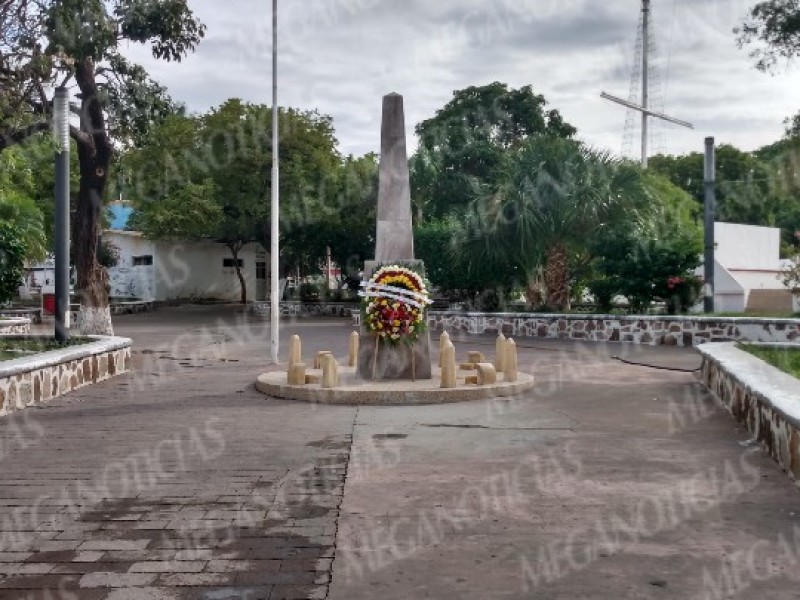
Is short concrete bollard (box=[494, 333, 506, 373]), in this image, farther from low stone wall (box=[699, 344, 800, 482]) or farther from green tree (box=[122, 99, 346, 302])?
green tree (box=[122, 99, 346, 302])

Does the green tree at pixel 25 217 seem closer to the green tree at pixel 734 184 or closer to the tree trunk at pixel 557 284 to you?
the tree trunk at pixel 557 284

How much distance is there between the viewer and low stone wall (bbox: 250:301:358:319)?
4078 cm

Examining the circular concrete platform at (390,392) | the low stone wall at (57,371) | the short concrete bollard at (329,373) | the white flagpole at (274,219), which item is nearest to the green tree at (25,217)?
the white flagpole at (274,219)

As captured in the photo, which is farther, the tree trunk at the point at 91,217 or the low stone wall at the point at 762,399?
the tree trunk at the point at 91,217

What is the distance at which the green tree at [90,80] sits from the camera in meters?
15.7

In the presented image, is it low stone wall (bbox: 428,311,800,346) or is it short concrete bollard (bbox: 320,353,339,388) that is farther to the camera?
low stone wall (bbox: 428,311,800,346)

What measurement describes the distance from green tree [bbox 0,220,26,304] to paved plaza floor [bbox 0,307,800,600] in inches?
378

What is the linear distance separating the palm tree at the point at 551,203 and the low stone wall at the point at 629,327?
6.31 ft

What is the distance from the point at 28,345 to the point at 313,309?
90.0 feet

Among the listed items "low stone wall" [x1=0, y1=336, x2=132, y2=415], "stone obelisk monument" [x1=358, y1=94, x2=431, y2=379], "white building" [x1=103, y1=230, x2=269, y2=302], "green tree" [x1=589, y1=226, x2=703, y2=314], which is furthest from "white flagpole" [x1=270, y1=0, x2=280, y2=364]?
"white building" [x1=103, y1=230, x2=269, y2=302]

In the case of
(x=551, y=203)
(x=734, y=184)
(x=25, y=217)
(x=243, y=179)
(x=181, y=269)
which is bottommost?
(x=181, y=269)

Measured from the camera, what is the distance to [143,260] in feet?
159

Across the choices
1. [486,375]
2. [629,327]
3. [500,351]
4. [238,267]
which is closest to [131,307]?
[238,267]

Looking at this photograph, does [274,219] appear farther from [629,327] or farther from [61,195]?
[629,327]
